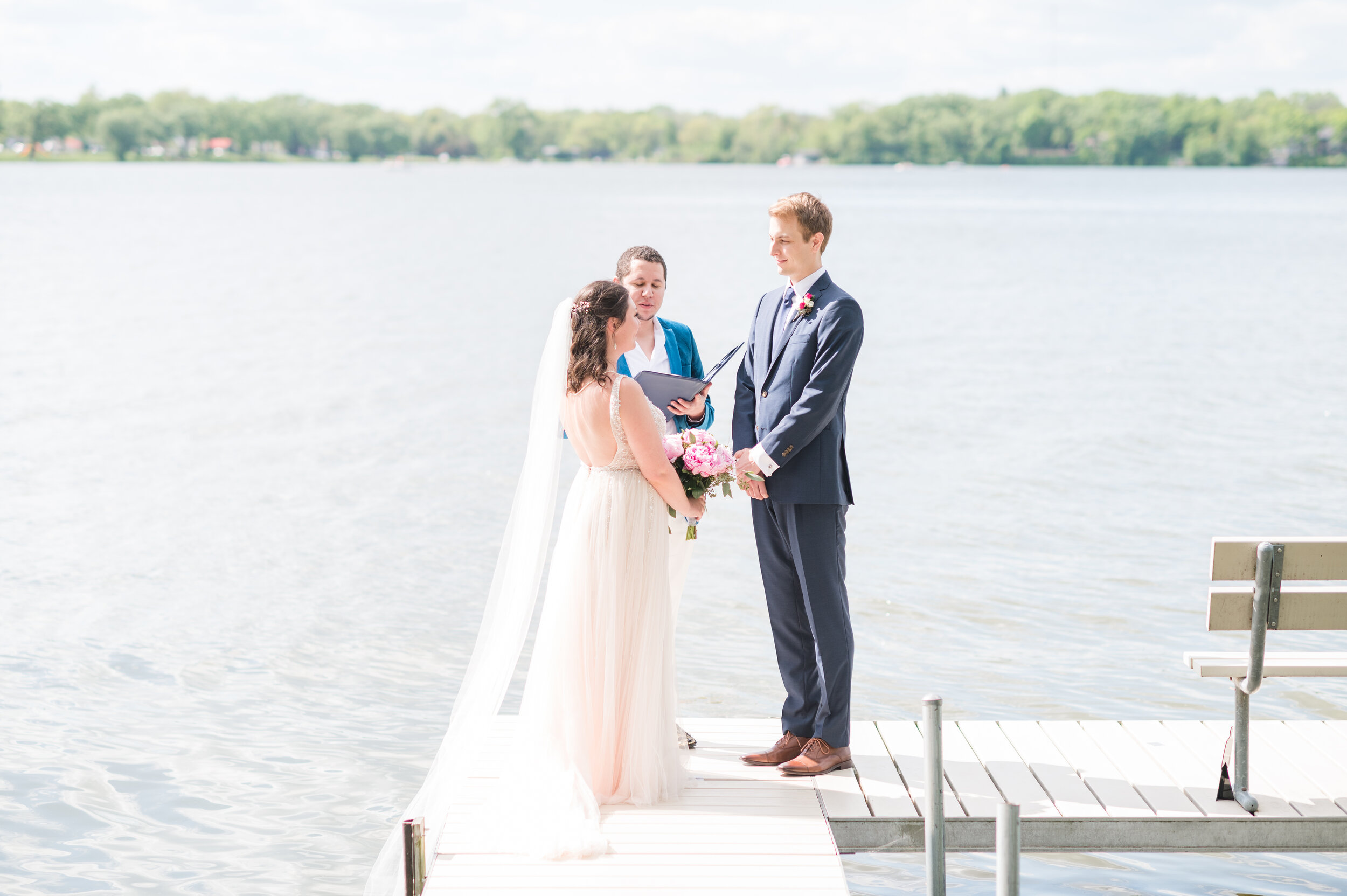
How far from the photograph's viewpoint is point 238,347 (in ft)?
80.4

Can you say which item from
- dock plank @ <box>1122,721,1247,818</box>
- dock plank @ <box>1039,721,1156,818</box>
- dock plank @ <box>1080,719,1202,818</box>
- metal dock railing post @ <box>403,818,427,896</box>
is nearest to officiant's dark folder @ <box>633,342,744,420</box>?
metal dock railing post @ <box>403,818,427,896</box>

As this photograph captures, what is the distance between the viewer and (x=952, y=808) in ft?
15.5

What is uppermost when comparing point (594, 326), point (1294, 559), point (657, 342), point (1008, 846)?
point (594, 326)

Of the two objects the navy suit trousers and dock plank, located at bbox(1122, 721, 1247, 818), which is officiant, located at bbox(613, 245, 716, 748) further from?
dock plank, located at bbox(1122, 721, 1247, 818)

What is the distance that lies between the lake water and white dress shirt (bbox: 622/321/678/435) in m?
2.50

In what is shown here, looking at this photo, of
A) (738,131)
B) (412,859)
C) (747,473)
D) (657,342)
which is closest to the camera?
(412,859)

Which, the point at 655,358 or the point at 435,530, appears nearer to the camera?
the point at 655,358

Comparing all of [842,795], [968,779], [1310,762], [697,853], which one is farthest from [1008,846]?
[1310,762]

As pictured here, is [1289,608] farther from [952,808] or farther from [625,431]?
[625,431]

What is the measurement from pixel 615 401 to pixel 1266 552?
7.61ft

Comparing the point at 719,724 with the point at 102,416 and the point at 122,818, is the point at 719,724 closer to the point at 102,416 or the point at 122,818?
the point at 122,818

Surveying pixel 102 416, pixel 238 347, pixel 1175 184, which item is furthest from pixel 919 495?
pixel 1175 184

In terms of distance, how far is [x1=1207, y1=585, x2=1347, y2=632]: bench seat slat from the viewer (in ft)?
15.5

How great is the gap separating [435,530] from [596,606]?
23.9ft
